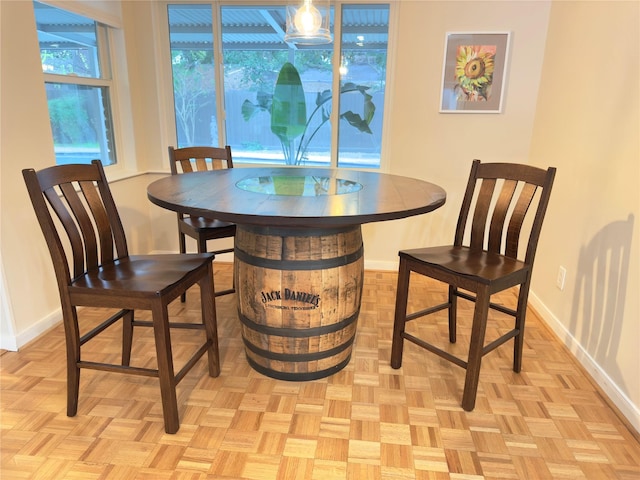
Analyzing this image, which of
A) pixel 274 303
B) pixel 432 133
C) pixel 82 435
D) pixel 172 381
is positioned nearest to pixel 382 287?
pixel 432 133

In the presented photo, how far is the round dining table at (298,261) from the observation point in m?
1.66

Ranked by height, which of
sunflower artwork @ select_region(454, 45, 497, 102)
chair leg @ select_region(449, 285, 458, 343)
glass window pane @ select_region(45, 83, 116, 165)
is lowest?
chair leg @ select_region(449, 285, 458, 343)

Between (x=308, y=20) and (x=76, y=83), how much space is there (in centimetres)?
163

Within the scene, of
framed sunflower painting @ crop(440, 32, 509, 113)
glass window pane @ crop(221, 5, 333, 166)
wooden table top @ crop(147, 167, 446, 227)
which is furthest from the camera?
glass window pane @ crop(221, 5, 333, 166)

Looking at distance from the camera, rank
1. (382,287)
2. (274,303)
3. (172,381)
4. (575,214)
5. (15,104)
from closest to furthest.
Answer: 1. (172,381)
2. (274,303)
3. (15,104)
4. (575,214)
5. (382,287)

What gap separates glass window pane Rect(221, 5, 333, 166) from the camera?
3.23m

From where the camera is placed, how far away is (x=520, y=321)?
199cm

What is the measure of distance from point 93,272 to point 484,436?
65.9 inches

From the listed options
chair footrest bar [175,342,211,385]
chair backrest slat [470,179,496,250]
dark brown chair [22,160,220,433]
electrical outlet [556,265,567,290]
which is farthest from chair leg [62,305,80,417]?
electrical outlet [556,265,567,290]

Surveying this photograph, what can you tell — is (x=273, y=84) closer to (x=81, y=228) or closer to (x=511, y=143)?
(x=511, y=143)

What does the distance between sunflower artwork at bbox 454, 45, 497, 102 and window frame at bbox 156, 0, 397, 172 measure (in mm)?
475

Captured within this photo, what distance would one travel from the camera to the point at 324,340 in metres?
1.92

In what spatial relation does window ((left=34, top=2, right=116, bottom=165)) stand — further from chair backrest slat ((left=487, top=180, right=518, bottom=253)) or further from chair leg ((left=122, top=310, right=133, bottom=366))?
chair backrest slat ((left=487, top=180, right=518, bottom=253))

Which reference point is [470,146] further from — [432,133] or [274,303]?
[274,303]
